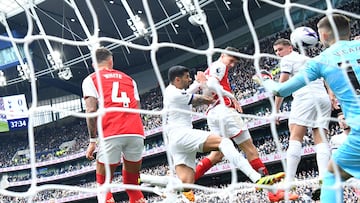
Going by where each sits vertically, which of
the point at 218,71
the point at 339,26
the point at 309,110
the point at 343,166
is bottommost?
the point at 343,166

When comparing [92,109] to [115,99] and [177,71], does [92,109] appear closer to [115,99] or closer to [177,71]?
[115,99]

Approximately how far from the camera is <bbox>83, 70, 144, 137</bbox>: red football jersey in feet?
11.6

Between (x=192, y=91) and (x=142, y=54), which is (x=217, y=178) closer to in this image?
(x=142, y=54)

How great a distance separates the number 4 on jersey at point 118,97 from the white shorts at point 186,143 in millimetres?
560

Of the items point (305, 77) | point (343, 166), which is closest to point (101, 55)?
point (305, 77)

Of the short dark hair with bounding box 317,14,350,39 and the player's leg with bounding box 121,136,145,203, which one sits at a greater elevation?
the short dark hair with bounding box 317,14,350,39

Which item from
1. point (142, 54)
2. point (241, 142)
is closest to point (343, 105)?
point (241, 142)

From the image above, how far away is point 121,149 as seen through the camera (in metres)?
3.62

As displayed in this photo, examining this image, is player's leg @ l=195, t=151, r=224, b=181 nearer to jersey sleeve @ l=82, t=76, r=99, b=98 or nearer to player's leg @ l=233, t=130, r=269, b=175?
player's leg @ l=233, t=130, r=269, b=175

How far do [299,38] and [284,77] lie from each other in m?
0.33

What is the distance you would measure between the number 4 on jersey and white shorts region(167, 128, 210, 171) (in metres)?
0.56

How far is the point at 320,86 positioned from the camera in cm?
396

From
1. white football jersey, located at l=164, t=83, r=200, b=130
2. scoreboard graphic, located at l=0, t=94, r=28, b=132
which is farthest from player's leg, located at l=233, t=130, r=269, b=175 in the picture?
scoreboard graphic, located at l=0, t=94, r=28, b=132

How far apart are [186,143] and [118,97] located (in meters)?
0.73
